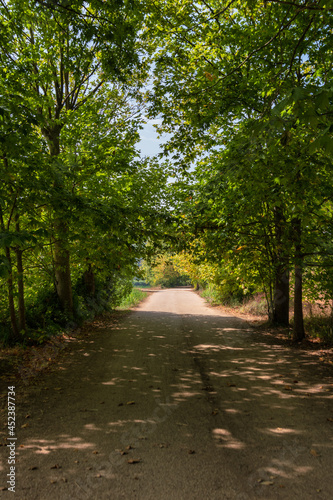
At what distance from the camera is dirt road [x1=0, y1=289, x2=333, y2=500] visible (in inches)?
115

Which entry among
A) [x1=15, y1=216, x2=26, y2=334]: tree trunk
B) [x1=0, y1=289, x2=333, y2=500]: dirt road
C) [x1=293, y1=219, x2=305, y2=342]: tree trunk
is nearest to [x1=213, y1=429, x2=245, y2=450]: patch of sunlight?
[x1=0, y1=289, x2=333, y2=500]: dirt road

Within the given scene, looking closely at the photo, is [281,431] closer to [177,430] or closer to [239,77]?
[177,430]

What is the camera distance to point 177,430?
3.93 m

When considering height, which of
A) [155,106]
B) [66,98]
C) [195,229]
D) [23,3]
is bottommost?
[195,229]

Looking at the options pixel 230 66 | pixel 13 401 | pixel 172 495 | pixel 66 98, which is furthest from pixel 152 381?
pixel 66 98

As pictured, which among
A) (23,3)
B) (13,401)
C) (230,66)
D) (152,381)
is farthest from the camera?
(230,66)

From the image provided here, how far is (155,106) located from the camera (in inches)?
313

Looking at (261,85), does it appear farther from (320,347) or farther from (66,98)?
(66,98)

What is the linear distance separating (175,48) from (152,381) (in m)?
8.10

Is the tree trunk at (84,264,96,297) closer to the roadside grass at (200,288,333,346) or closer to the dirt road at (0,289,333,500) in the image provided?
the dirt road at (0,289,333,500)

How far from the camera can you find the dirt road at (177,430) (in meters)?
2.93

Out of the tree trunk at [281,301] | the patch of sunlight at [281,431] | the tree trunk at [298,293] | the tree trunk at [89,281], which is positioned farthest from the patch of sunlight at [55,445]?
the tree trunk at [89,281]

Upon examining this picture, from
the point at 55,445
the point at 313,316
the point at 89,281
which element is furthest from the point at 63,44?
the point at 313,316

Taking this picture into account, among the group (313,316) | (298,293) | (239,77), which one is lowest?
(313,316)
